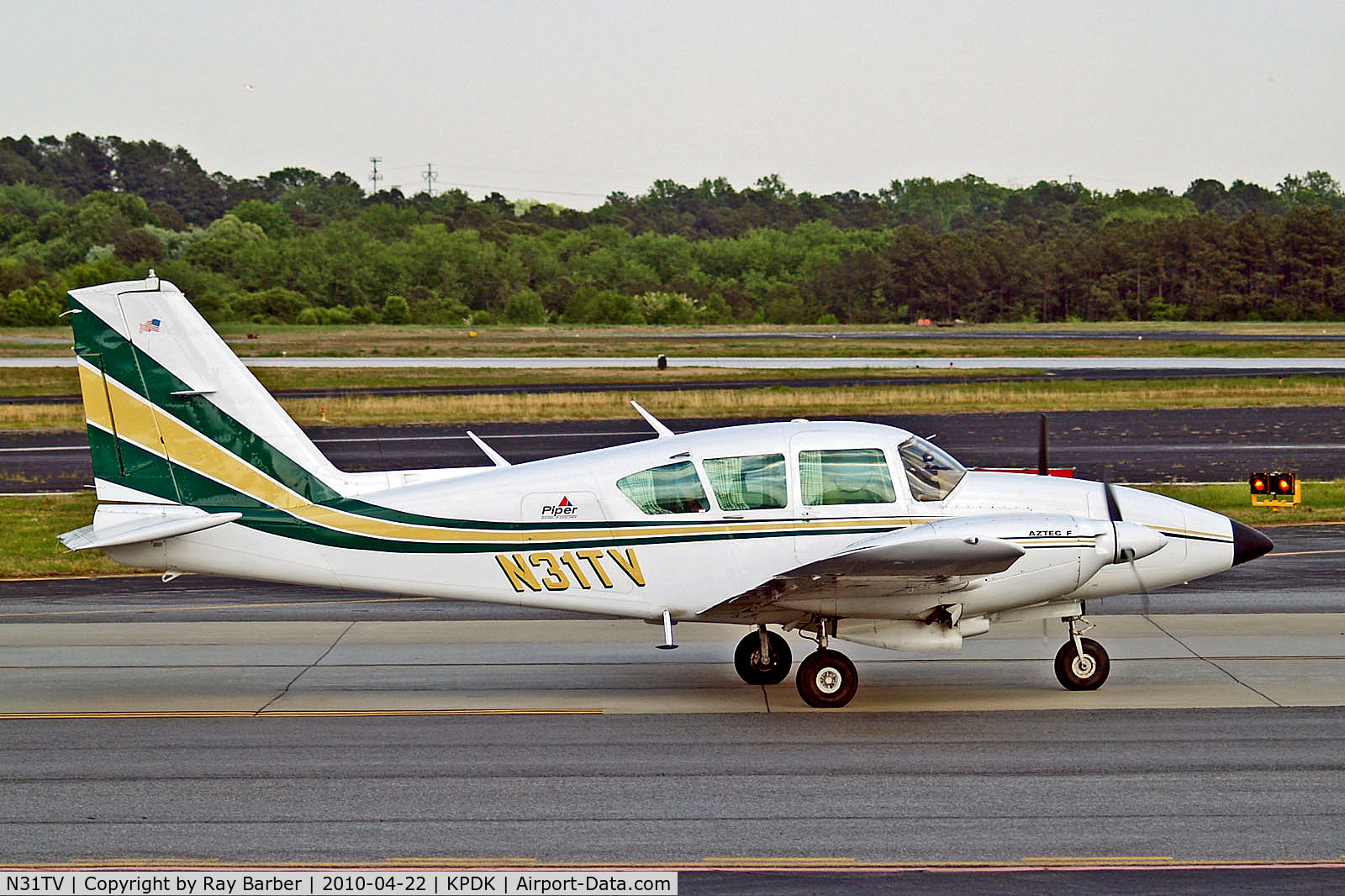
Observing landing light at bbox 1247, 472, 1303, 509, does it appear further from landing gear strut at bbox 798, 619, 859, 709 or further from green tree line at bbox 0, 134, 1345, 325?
green tree line at bbox 0, 134, 1345, 325

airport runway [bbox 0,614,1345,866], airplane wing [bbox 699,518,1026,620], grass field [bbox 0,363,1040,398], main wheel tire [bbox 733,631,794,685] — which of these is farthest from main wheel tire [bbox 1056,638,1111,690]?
grass field [bbox 0,363,1040,398]

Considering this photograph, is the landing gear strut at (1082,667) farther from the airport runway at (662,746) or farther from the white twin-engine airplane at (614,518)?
the airport runway at (662,746)

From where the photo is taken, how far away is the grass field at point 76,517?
19.6m

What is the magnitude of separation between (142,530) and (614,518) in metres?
4.26

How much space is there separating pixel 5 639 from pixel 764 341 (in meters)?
66.7

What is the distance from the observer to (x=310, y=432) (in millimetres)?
39375

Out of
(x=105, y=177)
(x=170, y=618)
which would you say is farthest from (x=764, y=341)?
(x=105, y=177)

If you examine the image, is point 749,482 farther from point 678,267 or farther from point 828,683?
point 678,267

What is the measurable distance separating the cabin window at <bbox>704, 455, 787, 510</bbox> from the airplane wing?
709 millimetres

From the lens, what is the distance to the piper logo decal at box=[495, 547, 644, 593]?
1183cm

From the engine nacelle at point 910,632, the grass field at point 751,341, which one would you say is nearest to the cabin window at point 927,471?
the engine nacelle at point 910,632

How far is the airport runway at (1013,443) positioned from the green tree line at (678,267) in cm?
5509

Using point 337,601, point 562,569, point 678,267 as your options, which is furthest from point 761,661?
point 678,267

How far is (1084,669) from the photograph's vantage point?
12.1m
